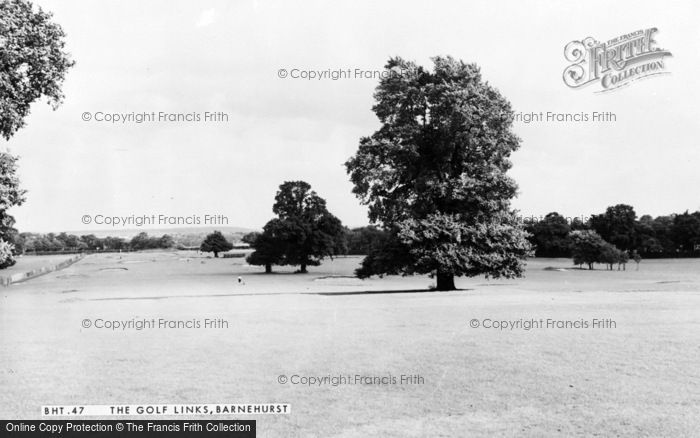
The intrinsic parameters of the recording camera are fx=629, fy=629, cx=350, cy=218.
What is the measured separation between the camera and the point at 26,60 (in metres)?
19.2

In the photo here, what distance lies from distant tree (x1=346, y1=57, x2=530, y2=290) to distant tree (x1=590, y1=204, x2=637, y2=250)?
295 ft

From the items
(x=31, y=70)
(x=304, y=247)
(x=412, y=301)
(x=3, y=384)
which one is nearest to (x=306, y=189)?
(x=304, y=247)

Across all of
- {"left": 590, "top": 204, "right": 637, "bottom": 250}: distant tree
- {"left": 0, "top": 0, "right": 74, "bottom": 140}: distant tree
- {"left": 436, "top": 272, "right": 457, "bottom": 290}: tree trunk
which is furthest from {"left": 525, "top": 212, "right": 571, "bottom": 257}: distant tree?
{"left": 0, "top": 0, "right": 74, "bottom": 140}: distant tree

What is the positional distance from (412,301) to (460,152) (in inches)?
468

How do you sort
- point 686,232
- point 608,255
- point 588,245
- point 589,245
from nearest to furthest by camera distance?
point 608,255
point 589,245
point 588,245
point 686,232

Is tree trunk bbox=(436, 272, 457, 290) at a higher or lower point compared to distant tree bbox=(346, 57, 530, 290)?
lower

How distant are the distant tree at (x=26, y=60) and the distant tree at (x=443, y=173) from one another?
870 inches

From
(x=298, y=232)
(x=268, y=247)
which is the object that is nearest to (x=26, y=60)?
(x=298, y=232)

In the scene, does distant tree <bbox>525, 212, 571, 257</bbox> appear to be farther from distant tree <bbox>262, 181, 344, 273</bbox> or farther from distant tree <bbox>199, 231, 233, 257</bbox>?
distant tree <bbox>199, 231, 233, 257</bbox>

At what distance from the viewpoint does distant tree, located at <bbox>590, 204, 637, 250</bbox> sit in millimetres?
121250

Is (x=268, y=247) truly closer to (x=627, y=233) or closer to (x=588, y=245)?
(x=588, y=245)
